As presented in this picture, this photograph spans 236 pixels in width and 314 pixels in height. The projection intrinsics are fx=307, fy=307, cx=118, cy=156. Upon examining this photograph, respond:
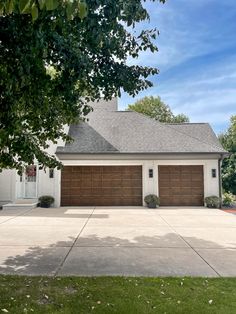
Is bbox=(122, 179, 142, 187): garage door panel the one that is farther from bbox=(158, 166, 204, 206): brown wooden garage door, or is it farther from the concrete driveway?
the concrete driveway

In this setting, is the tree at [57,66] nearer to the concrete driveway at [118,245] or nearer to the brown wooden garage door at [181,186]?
the concrete driveway at [118,245]

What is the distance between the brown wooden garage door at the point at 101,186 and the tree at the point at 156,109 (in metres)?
24.6

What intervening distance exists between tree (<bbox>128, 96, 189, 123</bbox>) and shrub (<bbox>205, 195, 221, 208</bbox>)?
83.4 feet

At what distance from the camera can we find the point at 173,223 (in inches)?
463

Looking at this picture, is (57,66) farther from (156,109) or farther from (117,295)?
(156,109)

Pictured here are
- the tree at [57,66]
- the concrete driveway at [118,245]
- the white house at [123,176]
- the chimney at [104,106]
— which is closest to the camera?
the tree at [57,66]

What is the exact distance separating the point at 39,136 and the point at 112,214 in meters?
8.38

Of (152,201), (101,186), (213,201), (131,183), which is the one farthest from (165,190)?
(101,186)

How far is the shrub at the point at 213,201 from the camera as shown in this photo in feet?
55.5

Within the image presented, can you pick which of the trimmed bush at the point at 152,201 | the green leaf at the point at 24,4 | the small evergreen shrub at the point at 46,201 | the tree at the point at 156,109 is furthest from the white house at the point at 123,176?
the tree at the point at 156,109

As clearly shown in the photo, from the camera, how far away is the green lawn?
4.20m

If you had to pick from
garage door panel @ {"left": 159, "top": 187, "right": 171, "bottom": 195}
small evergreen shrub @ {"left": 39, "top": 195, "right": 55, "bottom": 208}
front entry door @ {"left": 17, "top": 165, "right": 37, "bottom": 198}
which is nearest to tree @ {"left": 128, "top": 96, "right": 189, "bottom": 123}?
garage door panel @ {"left": 159, "top": 187, "right": 171, "bottom": 195}

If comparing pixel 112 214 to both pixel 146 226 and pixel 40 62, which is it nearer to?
pixel 146 226

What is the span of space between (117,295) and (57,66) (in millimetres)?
3935
